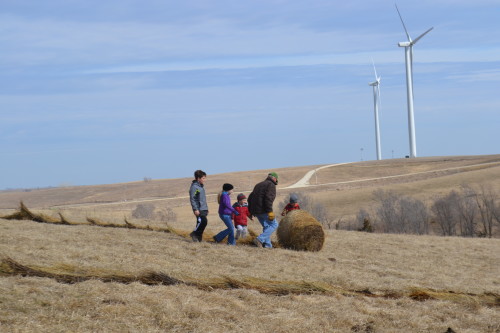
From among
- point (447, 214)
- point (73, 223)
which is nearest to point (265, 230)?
point (73, 223)

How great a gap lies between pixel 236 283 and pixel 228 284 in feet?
0.43

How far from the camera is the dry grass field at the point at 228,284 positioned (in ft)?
30.1

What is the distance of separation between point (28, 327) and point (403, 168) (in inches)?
4130

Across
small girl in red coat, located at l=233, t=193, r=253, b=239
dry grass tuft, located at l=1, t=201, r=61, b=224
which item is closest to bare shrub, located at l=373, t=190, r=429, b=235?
small girl in red coat, located at l=233, t=193, r=253, b=239

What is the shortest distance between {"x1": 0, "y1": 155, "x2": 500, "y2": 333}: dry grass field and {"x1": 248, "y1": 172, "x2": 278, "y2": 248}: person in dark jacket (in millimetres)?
462

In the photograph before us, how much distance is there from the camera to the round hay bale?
60.9 ft

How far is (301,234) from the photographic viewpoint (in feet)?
60.9

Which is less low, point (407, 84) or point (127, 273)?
point (407, 84)

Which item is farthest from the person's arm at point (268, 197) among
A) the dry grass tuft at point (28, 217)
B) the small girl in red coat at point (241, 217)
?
the dry grass tuft at point (28, 217)

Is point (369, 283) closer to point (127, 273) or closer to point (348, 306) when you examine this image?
point (348, 306)

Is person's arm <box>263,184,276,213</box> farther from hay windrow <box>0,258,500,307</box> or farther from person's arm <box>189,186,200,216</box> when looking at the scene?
hay windrow <box>0,258,500,307</box>

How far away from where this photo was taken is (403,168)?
10962 centimetres

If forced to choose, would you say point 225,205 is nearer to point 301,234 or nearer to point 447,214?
point 301,234

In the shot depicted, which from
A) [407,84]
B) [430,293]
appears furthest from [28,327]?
[407,84]
